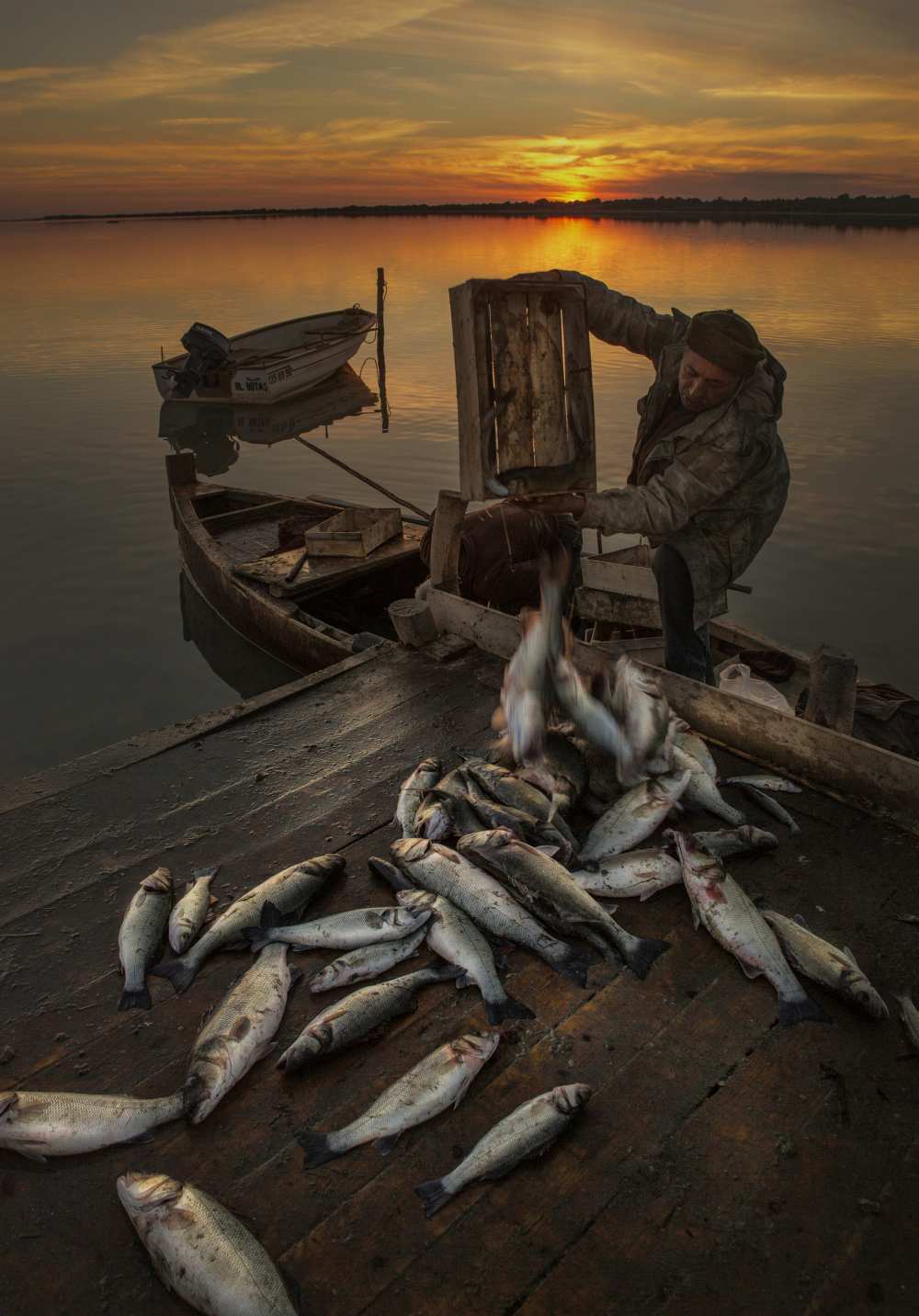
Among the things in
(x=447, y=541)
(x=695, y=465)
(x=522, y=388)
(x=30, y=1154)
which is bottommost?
(x=30, y=1154)

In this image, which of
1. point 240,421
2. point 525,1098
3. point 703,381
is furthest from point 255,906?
point 240,421

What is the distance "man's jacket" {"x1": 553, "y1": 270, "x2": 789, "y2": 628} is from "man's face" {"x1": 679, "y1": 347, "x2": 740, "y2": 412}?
0.22ft

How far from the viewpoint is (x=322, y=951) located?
3.85 metres

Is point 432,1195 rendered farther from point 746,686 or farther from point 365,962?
point 746,686

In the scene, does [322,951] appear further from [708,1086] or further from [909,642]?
[909,642]

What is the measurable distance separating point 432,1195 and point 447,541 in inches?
195

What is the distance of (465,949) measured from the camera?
372 cm

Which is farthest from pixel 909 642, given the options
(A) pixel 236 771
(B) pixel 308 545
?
(A) pixel 236 771

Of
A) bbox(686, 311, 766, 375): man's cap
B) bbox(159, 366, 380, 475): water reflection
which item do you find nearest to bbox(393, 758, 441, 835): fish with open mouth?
bbox(686, 311, 766, 375): man's cap

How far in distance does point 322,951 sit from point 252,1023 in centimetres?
53

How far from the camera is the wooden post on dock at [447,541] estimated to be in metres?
6.76

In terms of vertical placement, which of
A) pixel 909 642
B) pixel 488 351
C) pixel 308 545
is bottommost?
pixel 909 642

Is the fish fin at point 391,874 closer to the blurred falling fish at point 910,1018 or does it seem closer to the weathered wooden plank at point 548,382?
the blurred falling fish at point 910,1018

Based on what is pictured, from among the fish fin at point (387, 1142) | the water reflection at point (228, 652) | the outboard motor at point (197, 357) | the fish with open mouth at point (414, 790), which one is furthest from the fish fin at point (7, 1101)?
the outboard motor at point (197, 357)
